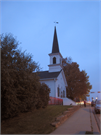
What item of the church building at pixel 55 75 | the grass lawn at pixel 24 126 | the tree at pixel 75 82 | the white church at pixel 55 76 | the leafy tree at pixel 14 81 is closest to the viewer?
the grass lawn at pixel 24 126

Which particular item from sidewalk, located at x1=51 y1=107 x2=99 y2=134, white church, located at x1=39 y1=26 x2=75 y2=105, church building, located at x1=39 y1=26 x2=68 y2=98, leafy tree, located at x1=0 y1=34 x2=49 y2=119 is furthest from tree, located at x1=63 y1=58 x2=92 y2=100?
leafy tree, located at x1=0 y1=34 x2=49 y2=119

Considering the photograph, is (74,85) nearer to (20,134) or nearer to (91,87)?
(91,87)

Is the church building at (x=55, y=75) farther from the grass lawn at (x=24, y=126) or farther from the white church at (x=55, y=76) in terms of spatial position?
the grass lawn at (x=24, y=126)

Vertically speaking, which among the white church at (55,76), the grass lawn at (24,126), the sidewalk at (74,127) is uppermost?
the white church at (55,76)

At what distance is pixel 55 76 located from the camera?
23.6 meters

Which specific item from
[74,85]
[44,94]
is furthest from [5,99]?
[74,85]

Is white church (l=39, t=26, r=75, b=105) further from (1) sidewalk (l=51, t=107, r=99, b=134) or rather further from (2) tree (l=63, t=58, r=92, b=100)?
(1) sidewalk (l=51, t=107, r=99, b=134)

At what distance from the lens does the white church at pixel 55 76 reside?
902 inches

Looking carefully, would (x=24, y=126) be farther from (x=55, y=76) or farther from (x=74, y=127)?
(x=55, y=76)

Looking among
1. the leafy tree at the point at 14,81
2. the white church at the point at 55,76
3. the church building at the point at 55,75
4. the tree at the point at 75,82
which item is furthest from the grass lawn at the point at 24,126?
the tree at the point at 75,82

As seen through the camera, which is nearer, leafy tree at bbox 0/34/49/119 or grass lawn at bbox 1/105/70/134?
grass lawn at bbox 1/105/70/134

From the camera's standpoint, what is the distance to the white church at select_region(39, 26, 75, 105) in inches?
902

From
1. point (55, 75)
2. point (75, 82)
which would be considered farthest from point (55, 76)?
point (75, 82)

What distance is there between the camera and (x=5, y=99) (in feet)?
21.2
